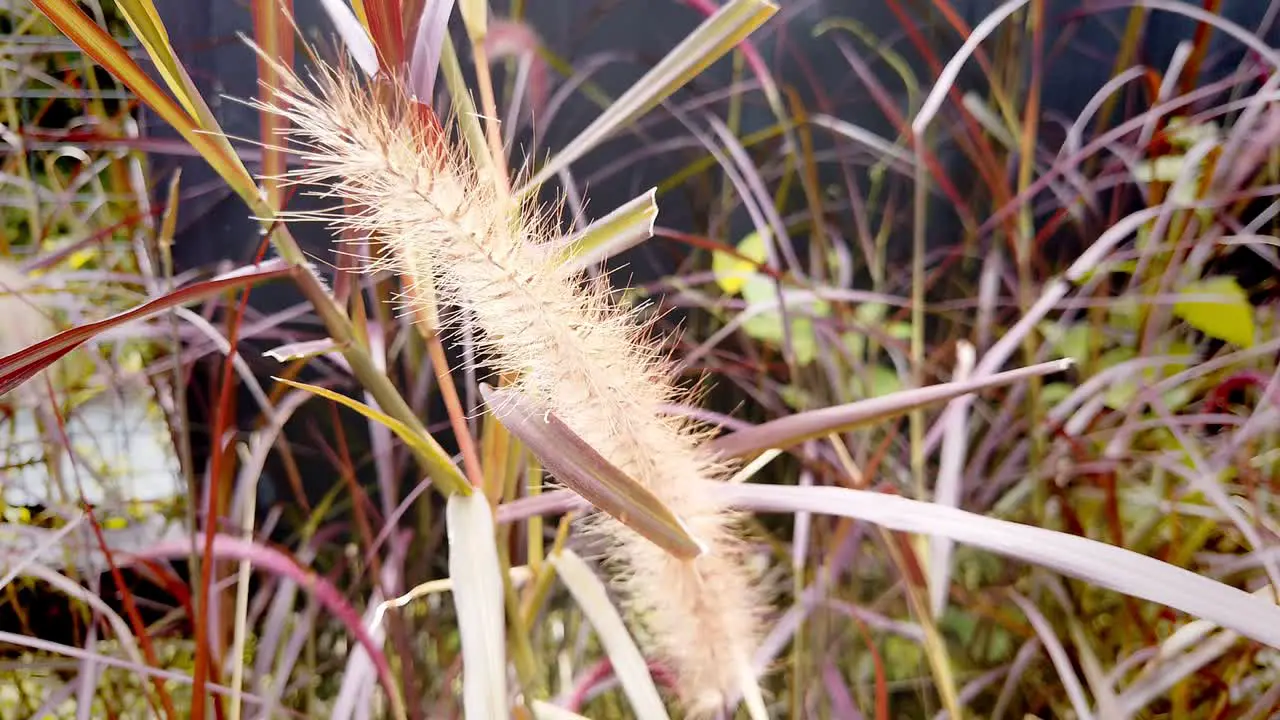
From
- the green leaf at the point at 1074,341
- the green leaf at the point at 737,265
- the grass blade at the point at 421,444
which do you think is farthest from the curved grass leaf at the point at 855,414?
the green leaf at the point at 1074,341

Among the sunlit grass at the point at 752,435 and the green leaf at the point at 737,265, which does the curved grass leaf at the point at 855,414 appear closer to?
the sunlit grass at the point at 752,435

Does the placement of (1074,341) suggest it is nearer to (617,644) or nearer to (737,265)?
(737,265)

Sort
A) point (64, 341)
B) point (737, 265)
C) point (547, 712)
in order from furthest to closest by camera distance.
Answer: point (737, 265) → point (547, 712) → point (64, 341)

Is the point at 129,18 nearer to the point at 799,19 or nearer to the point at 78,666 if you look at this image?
the point at 78,666

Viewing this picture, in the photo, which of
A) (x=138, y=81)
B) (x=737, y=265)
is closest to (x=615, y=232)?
(x=138, y=81)

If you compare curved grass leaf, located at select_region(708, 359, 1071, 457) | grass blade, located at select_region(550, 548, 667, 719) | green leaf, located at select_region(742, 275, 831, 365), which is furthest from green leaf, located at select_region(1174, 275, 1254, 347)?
grass blade, located at select_region(550, 548, 667, 719)

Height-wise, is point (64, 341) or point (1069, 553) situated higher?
point (64, 341)
